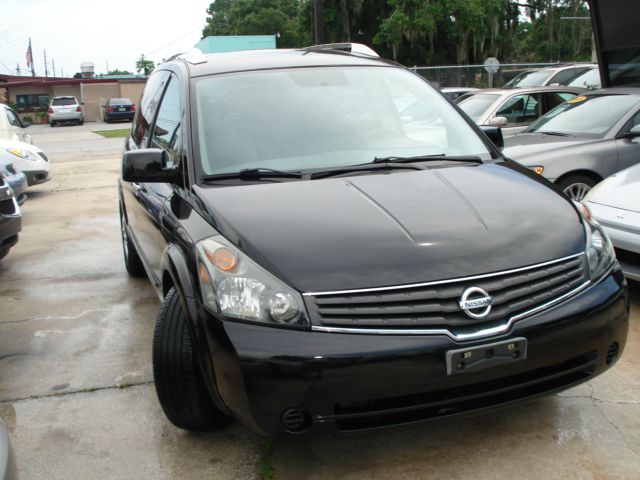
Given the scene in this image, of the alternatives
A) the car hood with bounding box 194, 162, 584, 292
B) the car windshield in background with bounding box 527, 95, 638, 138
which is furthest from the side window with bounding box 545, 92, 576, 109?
the car hood with bounding box 194, 162, 584, 292

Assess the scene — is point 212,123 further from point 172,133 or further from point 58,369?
point 58,369

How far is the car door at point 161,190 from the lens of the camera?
3583 mm

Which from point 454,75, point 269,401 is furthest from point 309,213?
point 454,75

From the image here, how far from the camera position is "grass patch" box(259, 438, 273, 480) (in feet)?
9.46

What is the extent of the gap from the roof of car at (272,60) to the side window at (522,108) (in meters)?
6.61

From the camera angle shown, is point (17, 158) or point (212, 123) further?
point (17, 158)

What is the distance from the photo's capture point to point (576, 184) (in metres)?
6.84

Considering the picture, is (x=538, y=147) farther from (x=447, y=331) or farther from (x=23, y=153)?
(x=23, y=153)

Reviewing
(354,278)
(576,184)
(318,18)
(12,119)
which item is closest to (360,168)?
(354,278)

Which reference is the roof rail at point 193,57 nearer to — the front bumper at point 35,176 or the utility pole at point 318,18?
the front bumper at point 35,176

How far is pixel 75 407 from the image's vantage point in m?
3.60

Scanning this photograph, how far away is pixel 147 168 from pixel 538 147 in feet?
15.5

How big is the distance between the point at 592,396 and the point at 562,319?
1037mm

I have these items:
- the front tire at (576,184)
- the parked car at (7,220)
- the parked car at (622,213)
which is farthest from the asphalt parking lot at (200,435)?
the front tire at (576,184)
